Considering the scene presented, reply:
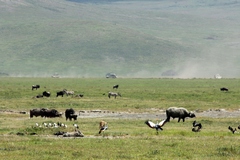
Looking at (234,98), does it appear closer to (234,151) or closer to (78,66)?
(234,151)

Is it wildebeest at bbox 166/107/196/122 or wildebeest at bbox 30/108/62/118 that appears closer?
wildebeest at bbox 166/107/196/122

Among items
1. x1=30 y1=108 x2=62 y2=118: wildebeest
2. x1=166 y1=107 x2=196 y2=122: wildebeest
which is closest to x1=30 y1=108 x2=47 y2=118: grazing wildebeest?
x1=30 y1=108 x2=62 y2=118: wildebeest

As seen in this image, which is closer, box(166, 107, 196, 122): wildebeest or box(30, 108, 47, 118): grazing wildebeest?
box(166, 107, 196, 122): wildebeest

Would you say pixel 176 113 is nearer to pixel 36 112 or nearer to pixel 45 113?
pixel 45 113

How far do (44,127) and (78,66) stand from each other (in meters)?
168

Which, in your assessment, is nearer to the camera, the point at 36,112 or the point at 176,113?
the point at 176,113

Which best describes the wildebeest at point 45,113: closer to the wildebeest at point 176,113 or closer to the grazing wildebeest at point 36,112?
the grazing wildebeest at point 36,112

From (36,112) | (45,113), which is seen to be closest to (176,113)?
(45,113)

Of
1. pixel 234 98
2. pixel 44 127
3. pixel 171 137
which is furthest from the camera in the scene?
pixel 234 98

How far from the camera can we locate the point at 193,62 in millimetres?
195625

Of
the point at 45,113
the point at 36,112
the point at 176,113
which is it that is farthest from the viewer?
the point at 45,113

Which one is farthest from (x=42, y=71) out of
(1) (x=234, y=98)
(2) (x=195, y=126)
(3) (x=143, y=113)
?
(2) (x=195, y=126)

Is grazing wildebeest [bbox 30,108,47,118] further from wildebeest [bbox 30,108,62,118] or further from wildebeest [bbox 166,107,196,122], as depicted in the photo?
wildebeest [bbox 166,107,196,122]

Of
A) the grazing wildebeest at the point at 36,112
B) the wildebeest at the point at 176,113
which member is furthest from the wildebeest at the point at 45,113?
the wildebeest at the point at 176,113
